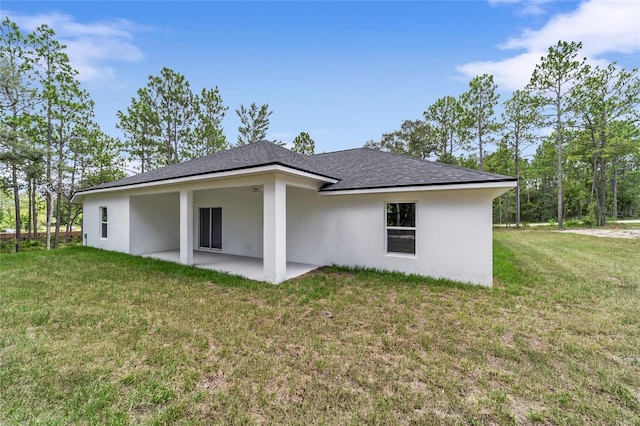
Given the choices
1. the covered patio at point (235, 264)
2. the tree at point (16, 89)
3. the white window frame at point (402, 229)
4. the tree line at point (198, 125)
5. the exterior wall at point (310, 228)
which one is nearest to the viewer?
the white window frame at point (402, 229)

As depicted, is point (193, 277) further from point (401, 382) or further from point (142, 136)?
point (142, 136)

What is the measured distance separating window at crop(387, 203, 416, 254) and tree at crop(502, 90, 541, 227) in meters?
22.7

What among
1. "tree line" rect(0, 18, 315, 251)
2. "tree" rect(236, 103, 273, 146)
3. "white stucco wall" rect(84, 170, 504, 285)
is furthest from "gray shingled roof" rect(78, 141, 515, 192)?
"tree" rect(236, 103, 273, 146)

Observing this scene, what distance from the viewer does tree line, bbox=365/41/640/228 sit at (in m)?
21.0

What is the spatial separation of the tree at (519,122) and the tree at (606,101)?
9.38 feet

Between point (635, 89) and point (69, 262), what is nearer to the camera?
point (69, 262)

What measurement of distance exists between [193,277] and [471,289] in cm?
724

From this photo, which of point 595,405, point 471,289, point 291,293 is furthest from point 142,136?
point 595,405

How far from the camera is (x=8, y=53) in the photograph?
14742 millimetres

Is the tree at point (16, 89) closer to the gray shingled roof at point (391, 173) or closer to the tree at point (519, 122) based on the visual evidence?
the gray shingled roof at point (391, 173)

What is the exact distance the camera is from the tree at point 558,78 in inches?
810

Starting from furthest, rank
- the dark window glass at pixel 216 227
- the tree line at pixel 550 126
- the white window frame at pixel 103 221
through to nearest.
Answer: the tree line at pixel 550 126, the white window frame at pixel 103 221, the dark window glass at pixel 216 227

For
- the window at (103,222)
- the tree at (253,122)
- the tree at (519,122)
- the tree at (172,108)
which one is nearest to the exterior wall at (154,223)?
the window at (103,222)

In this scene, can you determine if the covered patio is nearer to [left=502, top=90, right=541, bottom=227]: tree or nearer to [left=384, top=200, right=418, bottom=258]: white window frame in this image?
[left=384, top=200, right=418, bottom=258]: white window frame
